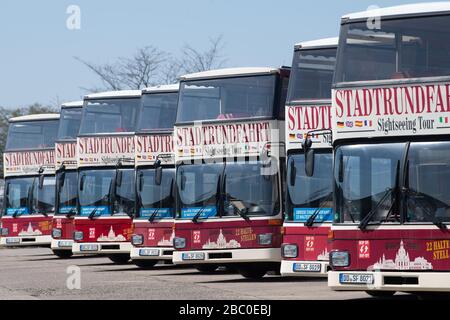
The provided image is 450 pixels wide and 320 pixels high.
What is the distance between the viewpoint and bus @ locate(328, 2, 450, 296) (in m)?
15.3

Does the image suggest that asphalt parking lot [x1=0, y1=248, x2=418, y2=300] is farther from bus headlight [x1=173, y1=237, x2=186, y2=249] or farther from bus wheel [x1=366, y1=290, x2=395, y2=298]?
bus headlight [x1=173, y1=237, x2=186, y2=249]

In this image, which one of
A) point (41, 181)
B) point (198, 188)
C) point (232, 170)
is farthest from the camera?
point (41, 181)

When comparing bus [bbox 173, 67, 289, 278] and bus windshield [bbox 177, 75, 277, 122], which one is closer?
bus [bbox 173, 67, 289, 278]

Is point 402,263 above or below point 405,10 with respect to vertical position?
below

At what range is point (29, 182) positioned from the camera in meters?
35.8

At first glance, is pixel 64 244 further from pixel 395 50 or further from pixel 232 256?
pixel 395 50

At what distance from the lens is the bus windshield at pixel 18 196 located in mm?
35719

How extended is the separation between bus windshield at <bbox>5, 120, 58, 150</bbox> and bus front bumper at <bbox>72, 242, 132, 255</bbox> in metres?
7.36

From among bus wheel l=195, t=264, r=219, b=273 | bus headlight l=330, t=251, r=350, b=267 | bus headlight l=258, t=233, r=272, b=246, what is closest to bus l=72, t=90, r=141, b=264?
bus wheel l=195, t=264, r=219, b=273

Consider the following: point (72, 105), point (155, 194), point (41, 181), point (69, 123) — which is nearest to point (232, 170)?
point (155, 194)

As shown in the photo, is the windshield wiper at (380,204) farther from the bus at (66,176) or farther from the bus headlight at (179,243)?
the bus at (66,176)

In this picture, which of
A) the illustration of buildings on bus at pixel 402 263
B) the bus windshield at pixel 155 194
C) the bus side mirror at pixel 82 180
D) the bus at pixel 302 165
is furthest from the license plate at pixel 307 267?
the bus side mirror at pixel 82 180

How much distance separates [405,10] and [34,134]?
71.0 ft

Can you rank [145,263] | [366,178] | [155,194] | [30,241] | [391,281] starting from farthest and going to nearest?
[30,241] < [145,263] < [155,194] < [366,178] < [391,281]
